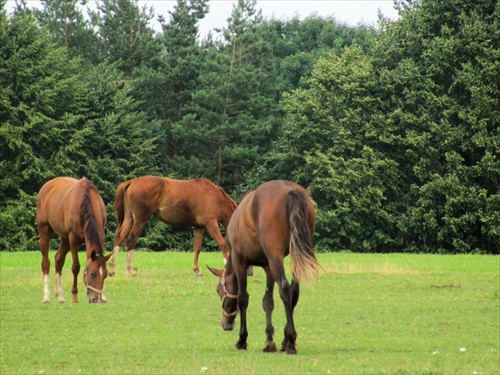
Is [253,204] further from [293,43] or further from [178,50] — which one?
[293,43]

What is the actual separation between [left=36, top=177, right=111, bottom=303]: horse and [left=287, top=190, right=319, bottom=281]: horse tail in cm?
628

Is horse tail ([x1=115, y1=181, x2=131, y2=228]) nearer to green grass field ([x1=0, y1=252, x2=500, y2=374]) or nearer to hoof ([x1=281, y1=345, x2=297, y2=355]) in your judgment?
green grass field ([x1=0, y1=252, x2=500, y2=374])

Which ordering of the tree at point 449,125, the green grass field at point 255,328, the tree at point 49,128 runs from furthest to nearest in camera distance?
the tree at point 49,128 → the tree at point 449,125 → the green grass field at point 255,328

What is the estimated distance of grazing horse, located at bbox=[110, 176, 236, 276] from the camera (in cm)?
2398

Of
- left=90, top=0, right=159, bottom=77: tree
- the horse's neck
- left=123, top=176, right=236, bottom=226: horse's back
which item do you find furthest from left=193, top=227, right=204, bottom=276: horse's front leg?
left=90, top=0, right=159, bottom=77: tree

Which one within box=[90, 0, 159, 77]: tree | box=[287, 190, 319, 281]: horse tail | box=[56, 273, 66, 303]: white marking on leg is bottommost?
box=[56, 273, 66, 303]: white marking on leg

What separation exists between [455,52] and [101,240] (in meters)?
32.0

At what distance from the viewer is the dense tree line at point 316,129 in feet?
144

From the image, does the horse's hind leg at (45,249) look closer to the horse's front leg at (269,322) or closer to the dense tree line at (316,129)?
the horse's front leg at (269,322)

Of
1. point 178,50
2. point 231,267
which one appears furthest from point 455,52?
point 231,267

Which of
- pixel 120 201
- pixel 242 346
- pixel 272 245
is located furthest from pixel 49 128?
pixel 272 245

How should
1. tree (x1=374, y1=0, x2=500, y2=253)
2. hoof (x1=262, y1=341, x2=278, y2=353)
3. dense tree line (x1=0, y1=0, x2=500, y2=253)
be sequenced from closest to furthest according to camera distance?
hoof (x1=262, y1=341, x2=278, y2=353) < tree (x1=374, y1=0, x2=500, y2=253) < dense tree line (x1=0, y1=0, x2=500, y2=253)

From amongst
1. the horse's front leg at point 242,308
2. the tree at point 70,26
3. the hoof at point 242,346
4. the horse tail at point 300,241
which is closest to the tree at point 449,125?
the tree at point 70,26

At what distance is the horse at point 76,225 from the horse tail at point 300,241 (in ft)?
20.6
